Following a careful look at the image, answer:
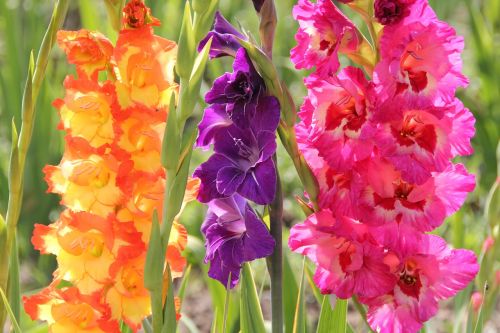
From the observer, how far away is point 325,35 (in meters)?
1.43

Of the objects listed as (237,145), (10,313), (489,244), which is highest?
(237,145)

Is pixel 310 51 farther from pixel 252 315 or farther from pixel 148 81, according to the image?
pixel 252 315

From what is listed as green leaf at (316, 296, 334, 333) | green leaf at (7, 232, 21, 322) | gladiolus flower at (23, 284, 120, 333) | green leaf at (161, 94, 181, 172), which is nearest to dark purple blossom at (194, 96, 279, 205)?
green leaf at (161, 94, 181, 172)

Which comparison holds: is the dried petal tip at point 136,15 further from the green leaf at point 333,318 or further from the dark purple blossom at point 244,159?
the green leaf at point 333,318

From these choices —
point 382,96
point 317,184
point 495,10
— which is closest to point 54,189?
point 317,184

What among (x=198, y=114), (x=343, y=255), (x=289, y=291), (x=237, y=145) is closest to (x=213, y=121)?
(x=237, y=145)

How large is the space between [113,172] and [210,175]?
133mm

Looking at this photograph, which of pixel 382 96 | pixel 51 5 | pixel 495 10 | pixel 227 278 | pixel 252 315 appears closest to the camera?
pixel 382 96

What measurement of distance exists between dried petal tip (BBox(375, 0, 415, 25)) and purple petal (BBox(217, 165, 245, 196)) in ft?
0.91

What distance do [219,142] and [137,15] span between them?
0.21 metres

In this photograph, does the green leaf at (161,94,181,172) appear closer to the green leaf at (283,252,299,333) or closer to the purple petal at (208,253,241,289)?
the purple petal at (208,253,241,289)

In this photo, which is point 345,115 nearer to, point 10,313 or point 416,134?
point 416,134

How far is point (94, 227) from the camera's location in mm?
1431

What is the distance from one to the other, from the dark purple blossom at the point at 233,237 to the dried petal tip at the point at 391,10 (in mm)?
323
